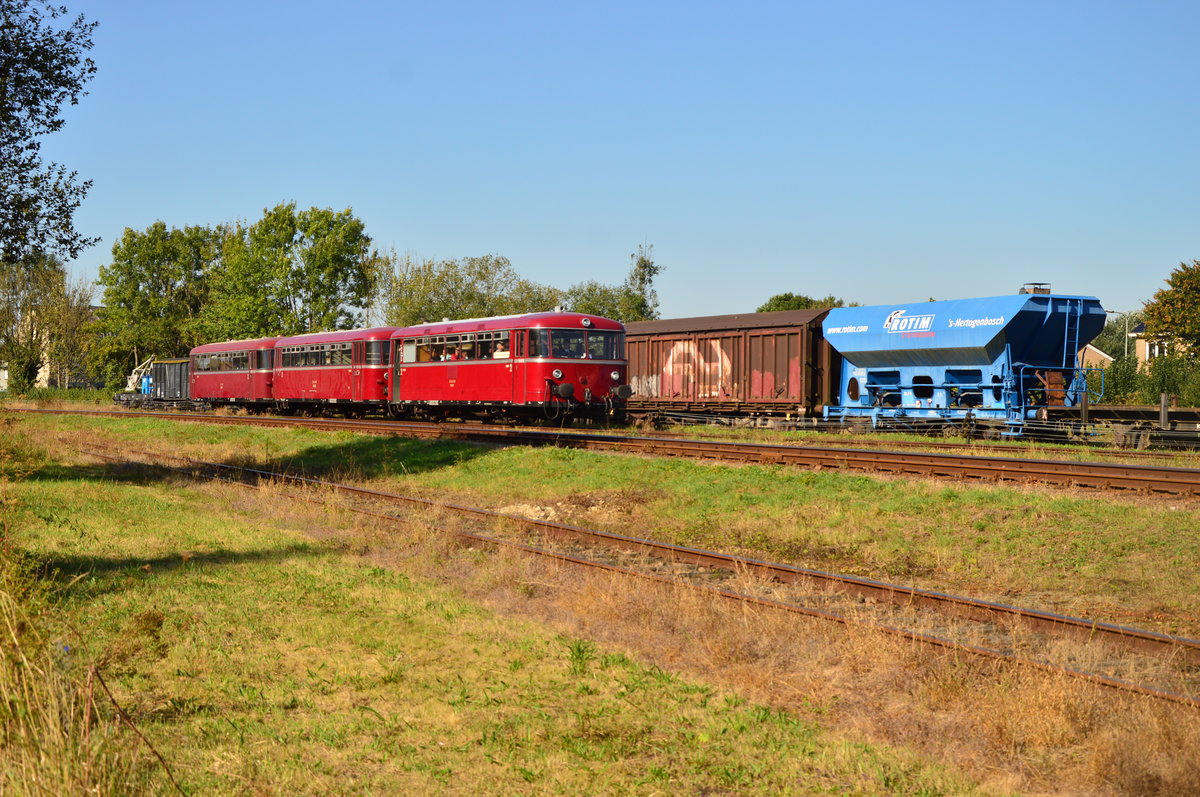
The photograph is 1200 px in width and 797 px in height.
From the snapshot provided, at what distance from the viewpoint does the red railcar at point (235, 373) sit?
42375 millimetres

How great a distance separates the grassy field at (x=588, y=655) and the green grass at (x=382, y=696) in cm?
3

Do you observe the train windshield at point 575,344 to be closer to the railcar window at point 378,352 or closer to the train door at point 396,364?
the train door at point 396,364

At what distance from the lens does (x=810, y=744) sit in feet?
20.7

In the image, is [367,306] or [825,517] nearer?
[825,517]

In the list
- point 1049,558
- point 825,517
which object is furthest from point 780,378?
point 1049,558

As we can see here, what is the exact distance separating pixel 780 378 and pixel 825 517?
1530cm

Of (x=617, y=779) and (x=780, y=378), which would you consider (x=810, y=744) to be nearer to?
(x=617, y=779)

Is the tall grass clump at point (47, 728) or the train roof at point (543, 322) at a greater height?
the train roof at point (543, 322)

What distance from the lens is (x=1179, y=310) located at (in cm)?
5397

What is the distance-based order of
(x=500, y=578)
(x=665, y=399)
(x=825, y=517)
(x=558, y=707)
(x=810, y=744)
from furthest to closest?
(x=665, y=399), (x=825, y=517), (x=500, y=578), (x=558, y=707), (x=810, y=744)

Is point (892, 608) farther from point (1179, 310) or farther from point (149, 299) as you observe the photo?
point (149, 299)

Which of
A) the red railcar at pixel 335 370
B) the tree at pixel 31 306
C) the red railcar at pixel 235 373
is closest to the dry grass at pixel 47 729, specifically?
the red railcar at pixel 335 370

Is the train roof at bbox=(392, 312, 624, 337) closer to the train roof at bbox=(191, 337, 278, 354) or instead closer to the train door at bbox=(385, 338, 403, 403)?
the train door at bbox=(385, 338, 403, 403)

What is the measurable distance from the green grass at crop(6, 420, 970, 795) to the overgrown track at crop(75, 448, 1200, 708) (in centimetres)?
193
